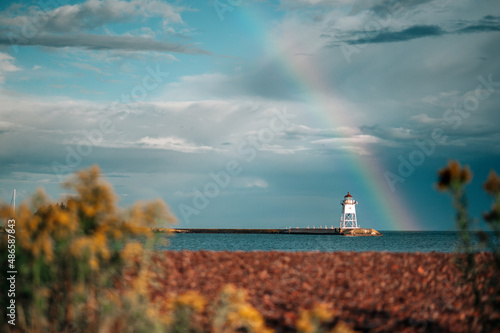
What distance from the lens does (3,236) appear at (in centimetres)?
769

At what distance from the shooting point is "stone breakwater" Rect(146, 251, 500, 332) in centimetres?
712

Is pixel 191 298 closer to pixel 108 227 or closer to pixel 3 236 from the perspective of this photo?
pixel 108 227

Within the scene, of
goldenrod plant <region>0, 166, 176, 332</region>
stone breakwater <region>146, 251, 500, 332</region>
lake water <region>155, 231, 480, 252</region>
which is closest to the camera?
goldenrod plant <region>0, 166, 176, 332</region>

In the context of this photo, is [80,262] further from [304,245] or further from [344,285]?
[304,245]

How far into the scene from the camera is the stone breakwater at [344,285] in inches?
280

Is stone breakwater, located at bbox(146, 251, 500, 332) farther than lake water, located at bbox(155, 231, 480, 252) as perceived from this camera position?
No

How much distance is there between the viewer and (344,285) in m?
8.65

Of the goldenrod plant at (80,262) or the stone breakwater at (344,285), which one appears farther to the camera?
the stone breakwater at (344,285)

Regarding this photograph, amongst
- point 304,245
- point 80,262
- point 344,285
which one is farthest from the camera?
point 304,245

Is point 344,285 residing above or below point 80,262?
below

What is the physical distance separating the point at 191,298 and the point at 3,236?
4227 mm

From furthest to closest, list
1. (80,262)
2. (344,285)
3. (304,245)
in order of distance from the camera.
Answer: (304,245) → (344,285) → (80,262)

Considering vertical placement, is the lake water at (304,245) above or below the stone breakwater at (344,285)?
below

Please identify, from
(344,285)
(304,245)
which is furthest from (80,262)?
(304,245)
